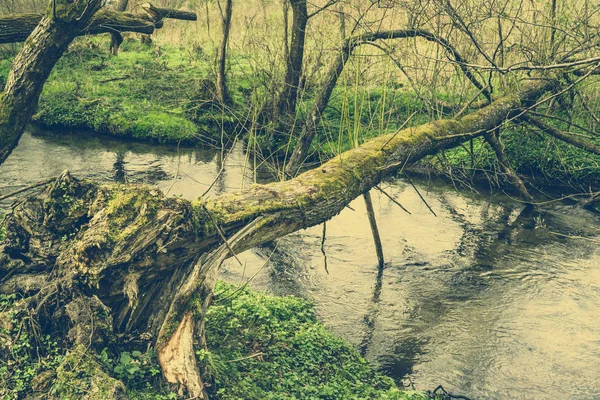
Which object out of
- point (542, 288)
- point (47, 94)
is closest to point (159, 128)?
point (47, 94)

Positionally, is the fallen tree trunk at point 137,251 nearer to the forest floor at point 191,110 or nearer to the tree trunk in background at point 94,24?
the tree trunk in background at point 94,24

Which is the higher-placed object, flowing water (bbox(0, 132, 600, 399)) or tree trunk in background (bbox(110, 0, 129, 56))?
tree trunk in background (bbox(110, 0, 129, 56))

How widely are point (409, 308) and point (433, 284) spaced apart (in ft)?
2.79

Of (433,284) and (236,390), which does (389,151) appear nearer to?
(433,284)

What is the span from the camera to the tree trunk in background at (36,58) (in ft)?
24.2

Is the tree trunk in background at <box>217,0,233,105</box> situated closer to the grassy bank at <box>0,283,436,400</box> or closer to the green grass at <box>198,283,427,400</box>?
the grassy bank at <box>0,283,436,400</box>

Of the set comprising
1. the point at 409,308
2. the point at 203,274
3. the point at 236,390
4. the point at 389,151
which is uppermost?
the point at 389,151

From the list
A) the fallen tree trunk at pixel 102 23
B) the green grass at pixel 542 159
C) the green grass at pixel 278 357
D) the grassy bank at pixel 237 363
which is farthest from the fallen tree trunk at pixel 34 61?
the green grass at pixel 542 159

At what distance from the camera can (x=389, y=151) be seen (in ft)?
25.1

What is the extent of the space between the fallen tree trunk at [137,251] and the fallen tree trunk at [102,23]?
3.47 m

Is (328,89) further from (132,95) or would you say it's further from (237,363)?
(132,95)

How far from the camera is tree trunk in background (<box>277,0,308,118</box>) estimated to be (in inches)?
492

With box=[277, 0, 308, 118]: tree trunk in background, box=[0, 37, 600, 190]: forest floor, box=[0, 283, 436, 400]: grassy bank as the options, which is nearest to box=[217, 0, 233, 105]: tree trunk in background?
box=[0, 37, 600, 190]: forest floor

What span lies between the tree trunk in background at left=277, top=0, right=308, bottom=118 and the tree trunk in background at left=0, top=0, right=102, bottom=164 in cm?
537
